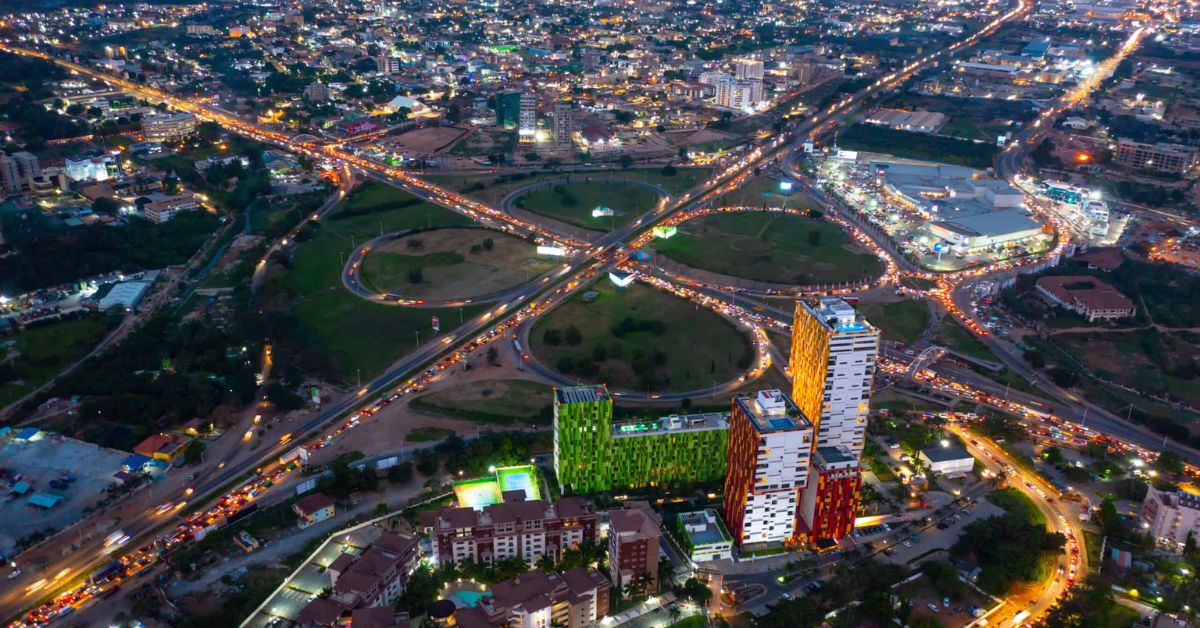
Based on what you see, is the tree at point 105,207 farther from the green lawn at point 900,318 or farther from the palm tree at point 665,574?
the green lawn at point 900,318

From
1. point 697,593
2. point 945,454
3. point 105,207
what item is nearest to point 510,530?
point 697,593

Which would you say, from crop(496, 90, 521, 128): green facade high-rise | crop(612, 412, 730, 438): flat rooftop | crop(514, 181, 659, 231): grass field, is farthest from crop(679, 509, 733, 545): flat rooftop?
crop(496, 90, 521, 128): green facade high-rise

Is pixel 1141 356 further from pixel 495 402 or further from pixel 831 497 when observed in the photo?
pixel 495 402

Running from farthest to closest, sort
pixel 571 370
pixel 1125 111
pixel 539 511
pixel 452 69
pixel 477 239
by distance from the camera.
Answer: pixel 452 69, pixel 1125 111, pixel 477 239, pixel 571 370, pixel 539 511

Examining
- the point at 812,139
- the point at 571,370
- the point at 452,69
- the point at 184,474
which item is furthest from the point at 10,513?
the point at 452,69

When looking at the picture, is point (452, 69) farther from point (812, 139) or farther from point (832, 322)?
point (832, 322)

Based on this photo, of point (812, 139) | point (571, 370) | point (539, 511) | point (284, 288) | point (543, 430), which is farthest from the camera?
point (812, 139)

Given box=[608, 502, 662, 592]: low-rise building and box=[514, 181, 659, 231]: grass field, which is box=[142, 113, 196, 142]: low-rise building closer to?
box=[514, 181, 659, 231]: grass field
